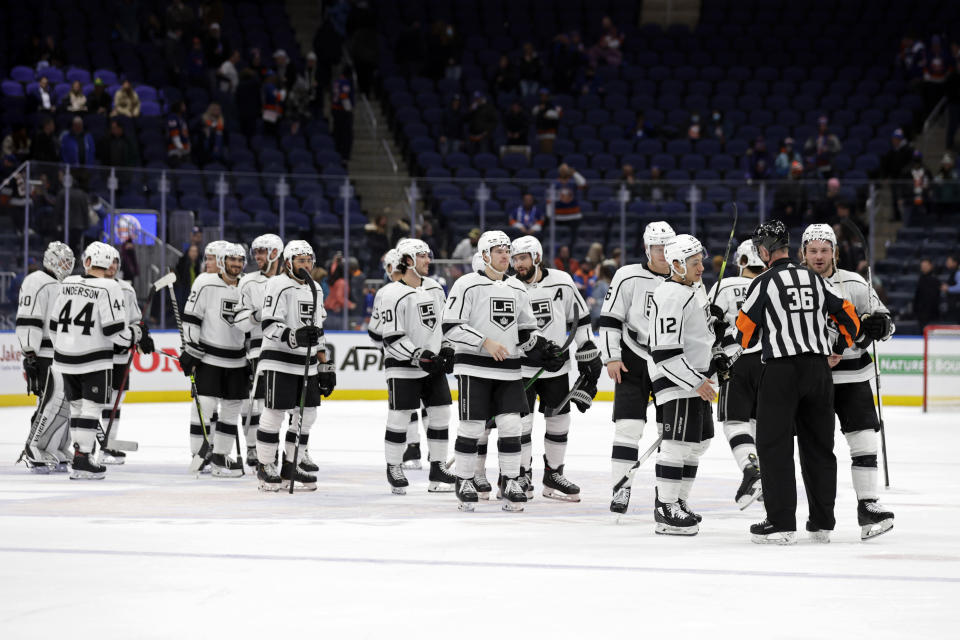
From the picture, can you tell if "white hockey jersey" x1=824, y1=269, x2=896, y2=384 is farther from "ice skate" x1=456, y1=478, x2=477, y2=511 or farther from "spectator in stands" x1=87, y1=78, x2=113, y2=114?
"spectator in stands" x1=87, y1=78, x2=113, y2=114

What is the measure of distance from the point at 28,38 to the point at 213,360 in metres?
12.6

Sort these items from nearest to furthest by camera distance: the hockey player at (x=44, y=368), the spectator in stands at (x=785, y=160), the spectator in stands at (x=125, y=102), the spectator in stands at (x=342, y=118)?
the hockey player at (x=44, y=368) < the spectator in stands at (x=125, y=102) < the spectator in stands at (x=785, y=160) < the spectator in stands at (x=342, y=118)

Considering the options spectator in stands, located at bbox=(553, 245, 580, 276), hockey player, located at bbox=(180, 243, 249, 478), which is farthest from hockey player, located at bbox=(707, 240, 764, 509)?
spectator in stands, located at bbox=(553, 245, 580, 276)

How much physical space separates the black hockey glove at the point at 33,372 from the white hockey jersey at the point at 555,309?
3.68 m

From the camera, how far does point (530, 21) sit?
76.8 ft

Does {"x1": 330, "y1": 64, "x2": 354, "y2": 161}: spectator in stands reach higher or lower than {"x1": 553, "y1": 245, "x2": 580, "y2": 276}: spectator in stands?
higher

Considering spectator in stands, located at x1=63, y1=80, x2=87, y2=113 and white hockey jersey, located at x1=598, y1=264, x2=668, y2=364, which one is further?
spectator in stands, located at x1=63, y1=80, x2=87, y2=113

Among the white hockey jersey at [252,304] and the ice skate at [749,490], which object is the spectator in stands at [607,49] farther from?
Result: the ice skate at [749,490]

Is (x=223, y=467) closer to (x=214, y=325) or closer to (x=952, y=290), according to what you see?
(x=214, y=325)

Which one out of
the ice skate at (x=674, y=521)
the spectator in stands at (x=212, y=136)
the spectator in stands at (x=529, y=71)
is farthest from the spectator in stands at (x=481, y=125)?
the ice skate at (x=674, y=521)

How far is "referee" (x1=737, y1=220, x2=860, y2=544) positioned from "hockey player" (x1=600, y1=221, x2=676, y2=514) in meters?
1.04

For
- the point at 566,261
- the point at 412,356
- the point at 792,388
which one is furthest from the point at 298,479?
the point at 566,261

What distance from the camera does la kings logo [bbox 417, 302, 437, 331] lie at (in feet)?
27.6

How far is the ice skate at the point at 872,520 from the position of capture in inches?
255
